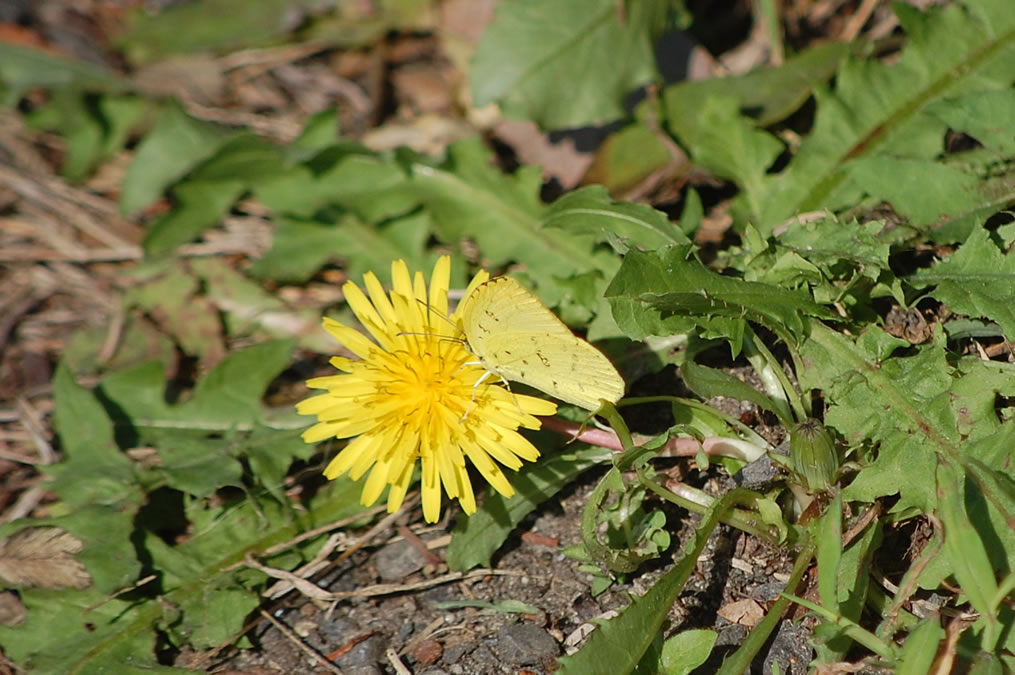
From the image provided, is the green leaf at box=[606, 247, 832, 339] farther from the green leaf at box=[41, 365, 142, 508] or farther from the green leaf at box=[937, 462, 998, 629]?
the green leaf at box=[41, 365, 142, 508]

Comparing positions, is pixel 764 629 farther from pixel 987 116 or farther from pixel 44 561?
pixel 44 561

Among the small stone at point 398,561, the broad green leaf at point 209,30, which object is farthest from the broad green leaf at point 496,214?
the broad green leaf at point 209,30

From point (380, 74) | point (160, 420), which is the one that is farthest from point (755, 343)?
point (380, 74)

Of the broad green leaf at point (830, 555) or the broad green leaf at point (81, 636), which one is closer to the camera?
the broad green leaf at point (830, 555)

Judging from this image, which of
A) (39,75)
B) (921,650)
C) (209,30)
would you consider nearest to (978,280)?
(921,650)

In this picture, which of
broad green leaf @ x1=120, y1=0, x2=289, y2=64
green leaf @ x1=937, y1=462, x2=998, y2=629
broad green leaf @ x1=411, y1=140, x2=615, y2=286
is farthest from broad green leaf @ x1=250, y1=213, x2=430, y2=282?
green leaf @ x1=937, y1=462, x2=998, y2=629

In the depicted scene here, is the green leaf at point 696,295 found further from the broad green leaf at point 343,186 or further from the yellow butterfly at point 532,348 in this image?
the broad green leaf at point 343,186
